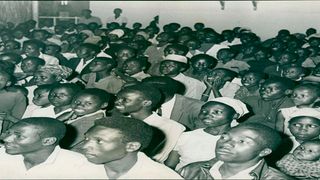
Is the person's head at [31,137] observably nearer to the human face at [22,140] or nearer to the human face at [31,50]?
the human face at [22,140]

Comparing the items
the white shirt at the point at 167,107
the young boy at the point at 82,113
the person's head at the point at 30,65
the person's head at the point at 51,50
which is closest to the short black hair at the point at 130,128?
the young boy at the point at 82,113

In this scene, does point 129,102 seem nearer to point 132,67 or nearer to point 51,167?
point 51,167

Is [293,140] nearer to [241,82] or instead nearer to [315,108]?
[315,108]

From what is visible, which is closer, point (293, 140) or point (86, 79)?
point (293, 140)

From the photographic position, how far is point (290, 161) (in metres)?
3.12

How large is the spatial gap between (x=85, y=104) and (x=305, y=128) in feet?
5.62

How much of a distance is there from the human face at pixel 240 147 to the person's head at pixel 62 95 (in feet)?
5.69

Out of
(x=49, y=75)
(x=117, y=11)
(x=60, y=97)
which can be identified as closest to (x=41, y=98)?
(x=60, y=97)

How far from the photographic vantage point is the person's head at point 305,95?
4180 millimetres

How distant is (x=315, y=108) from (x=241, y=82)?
3.61 ft

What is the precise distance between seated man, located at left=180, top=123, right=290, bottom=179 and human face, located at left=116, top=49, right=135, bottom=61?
12.1ft

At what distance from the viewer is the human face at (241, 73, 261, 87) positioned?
495 centimetres

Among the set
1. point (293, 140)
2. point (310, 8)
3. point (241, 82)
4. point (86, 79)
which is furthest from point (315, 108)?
point (310, 8)

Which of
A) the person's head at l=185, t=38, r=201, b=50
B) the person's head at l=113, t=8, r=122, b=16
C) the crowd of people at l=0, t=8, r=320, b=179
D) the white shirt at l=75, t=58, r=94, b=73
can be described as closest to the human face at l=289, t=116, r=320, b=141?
the crowd of people at l=0, t=8, r=320, b=179
